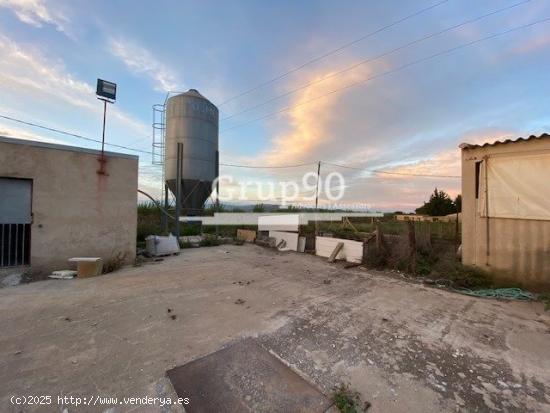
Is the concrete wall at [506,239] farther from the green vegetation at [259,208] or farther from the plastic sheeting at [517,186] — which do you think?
the green vegetation at [259,208]

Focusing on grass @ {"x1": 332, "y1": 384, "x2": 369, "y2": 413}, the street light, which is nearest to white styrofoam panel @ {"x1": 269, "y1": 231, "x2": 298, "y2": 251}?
the street light

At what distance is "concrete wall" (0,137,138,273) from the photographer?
17.7ft

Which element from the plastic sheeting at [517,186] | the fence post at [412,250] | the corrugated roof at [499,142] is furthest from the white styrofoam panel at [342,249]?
the corrugated roof at [499,142]

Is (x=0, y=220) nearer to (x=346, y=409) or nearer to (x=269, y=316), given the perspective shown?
(x=269, y=316)

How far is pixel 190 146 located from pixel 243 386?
1200 centimetres

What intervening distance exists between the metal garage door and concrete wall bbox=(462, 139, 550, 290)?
972 cm

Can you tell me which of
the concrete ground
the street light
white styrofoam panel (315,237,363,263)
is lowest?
the concrete ground

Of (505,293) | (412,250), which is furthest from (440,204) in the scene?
(505,293)

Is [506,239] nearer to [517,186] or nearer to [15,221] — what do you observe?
[517,186]

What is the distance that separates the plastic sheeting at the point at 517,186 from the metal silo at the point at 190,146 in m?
11.2

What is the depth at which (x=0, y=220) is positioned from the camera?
5.18 metres

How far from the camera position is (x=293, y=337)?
9.92 ft

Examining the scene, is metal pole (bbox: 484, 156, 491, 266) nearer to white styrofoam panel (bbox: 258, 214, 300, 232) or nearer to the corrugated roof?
the corrugated roof

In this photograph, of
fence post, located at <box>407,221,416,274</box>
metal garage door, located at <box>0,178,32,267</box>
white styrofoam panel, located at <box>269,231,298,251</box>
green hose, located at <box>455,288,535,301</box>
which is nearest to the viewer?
green hose, located at <box>455,288,535,301</box>
